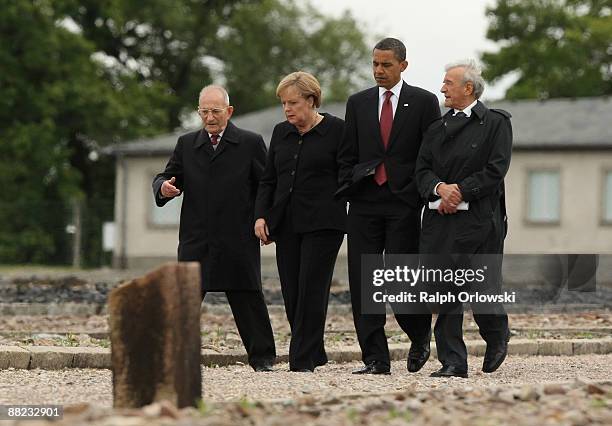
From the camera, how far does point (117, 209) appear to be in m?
37.2

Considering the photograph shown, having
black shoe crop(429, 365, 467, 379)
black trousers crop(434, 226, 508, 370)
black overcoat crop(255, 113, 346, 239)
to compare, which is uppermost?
black overcoat crop(255, 113, 346, 239)

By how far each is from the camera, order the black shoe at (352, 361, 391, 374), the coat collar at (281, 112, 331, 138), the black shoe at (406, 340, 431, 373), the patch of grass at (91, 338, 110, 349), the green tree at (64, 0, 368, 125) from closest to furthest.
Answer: the black shoe at (352, 361, 391, 374), the black shoe at (406, 340, 431, 373), the coat collar at (281, 112, 331, 138), the patch of grass at (91, 338, 110, 349), the green tree at (64, 0, 368, 125)

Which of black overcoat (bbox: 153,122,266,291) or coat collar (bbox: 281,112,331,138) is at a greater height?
coat collar (bbox: 281,112,331,138)

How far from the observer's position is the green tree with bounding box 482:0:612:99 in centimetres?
5094

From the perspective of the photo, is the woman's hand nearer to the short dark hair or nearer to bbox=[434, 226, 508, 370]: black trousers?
bbox=[434, 226, 508, 370]: black trousers

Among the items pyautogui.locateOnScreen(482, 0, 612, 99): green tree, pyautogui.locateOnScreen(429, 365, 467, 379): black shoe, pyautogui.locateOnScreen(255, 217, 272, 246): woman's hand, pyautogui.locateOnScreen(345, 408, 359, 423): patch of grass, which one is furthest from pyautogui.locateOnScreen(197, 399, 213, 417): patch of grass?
pyautogui.locateOnScreen(482, 0, 612, 99): green tree

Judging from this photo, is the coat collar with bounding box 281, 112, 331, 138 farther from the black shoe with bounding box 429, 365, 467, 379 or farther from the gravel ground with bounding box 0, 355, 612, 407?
the black shoe with bounding box 429, 365, 467, 379

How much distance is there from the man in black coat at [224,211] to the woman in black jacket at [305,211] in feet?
0.62

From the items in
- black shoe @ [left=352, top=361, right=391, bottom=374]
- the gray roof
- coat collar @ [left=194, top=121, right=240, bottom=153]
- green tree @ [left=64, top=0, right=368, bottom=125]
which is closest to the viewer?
black shoe @ [left=352, top=361, right=391, bottom=374]

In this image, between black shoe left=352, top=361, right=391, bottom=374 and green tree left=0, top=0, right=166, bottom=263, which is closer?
black shoe left=352, top=361, right=391, bottom=374

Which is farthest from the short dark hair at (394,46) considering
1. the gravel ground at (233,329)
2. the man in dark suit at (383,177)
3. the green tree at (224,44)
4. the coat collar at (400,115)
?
the green tree at (224,44)

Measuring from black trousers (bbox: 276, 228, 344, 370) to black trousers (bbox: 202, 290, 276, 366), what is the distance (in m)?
0.25

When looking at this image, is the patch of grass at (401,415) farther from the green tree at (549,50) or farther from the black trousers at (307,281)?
the green tree at (549,50)

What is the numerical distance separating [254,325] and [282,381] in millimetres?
1371
